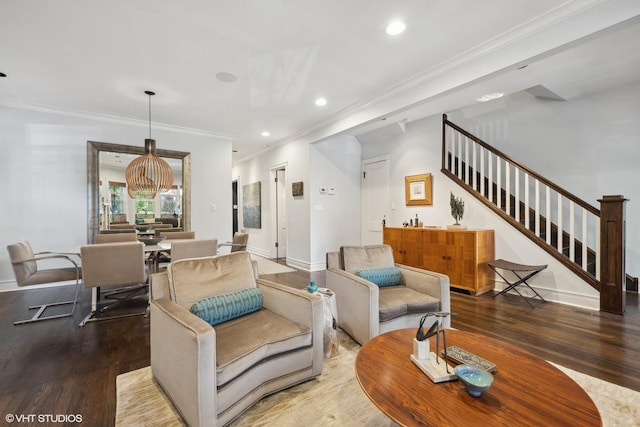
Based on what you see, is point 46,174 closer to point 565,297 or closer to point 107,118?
point 107,118

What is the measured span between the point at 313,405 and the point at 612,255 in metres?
3.57

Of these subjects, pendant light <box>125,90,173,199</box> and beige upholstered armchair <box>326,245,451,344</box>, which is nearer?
beige upholstered armchair <box>326,245,451,344</box>

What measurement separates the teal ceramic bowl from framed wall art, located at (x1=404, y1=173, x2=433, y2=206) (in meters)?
4.06

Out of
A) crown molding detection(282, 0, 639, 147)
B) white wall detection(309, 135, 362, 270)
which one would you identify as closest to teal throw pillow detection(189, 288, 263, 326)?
crown molding detection(282, 0, 639, 147)

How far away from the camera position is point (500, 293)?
3836mm

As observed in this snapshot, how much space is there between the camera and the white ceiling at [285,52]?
2.26m

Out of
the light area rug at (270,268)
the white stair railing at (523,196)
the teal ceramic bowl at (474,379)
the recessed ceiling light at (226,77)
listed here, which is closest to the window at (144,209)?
the light area rug at (270,268)

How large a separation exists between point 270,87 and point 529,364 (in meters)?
3.68

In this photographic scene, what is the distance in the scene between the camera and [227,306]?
189 cm

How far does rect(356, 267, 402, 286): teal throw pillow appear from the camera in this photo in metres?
2.65

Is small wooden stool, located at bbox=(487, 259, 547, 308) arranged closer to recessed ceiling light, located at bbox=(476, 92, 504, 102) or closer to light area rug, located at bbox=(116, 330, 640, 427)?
light area rug, located at bbox=(116, 330, 640, 427)

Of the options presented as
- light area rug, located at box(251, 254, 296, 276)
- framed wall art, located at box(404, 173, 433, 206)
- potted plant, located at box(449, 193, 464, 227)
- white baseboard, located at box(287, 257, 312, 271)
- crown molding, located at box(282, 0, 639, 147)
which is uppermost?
crown molding, located at box(282, 0, 639, 147)

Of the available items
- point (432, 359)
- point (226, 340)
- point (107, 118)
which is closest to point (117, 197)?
point (107, 118)

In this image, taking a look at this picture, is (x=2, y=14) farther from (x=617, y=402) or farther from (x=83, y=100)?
(x=617, y=402)
